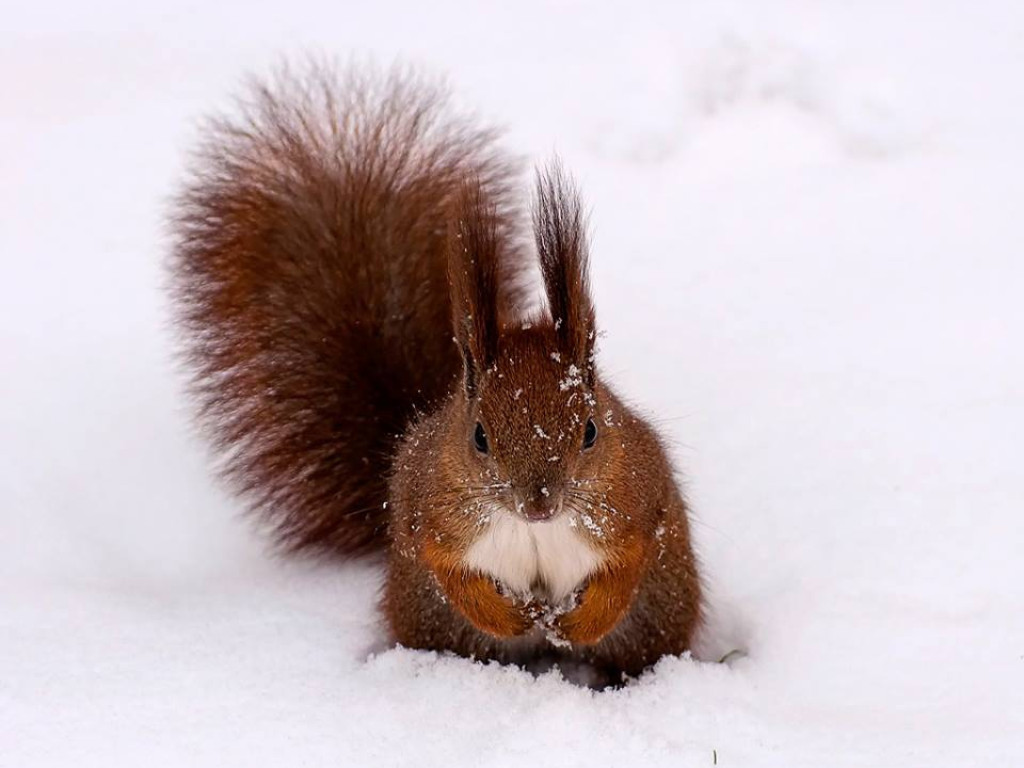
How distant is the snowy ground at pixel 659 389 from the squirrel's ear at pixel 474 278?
0.63 meters

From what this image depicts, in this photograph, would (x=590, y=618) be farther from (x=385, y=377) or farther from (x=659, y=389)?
(x=659, y=389)

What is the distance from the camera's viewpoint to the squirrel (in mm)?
2488

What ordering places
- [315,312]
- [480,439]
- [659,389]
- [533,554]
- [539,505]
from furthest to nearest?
[659,389]
[315,312]
[533,554]
[480,439]
[539,505]

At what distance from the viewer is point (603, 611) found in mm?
2496

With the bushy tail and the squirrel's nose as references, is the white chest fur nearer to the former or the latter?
the squirrel's nose

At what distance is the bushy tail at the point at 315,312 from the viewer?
2934 millimetres

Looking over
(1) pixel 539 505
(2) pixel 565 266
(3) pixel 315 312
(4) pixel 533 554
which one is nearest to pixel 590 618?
(4) pixel 533 554

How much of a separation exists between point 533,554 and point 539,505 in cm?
27

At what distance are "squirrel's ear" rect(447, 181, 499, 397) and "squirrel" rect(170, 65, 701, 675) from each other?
0.11 metres

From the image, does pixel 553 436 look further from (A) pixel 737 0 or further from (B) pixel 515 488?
(A) pixel 737 0

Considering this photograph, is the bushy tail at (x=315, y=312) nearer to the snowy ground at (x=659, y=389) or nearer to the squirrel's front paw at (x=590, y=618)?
the snowy ground at (x=659, y=389)

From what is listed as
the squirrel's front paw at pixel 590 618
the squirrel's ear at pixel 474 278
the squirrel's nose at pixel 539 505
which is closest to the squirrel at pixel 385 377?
the squirrel's front paw at pixel 590 618

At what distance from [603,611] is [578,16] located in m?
2.56

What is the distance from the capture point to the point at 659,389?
10.9 ft
